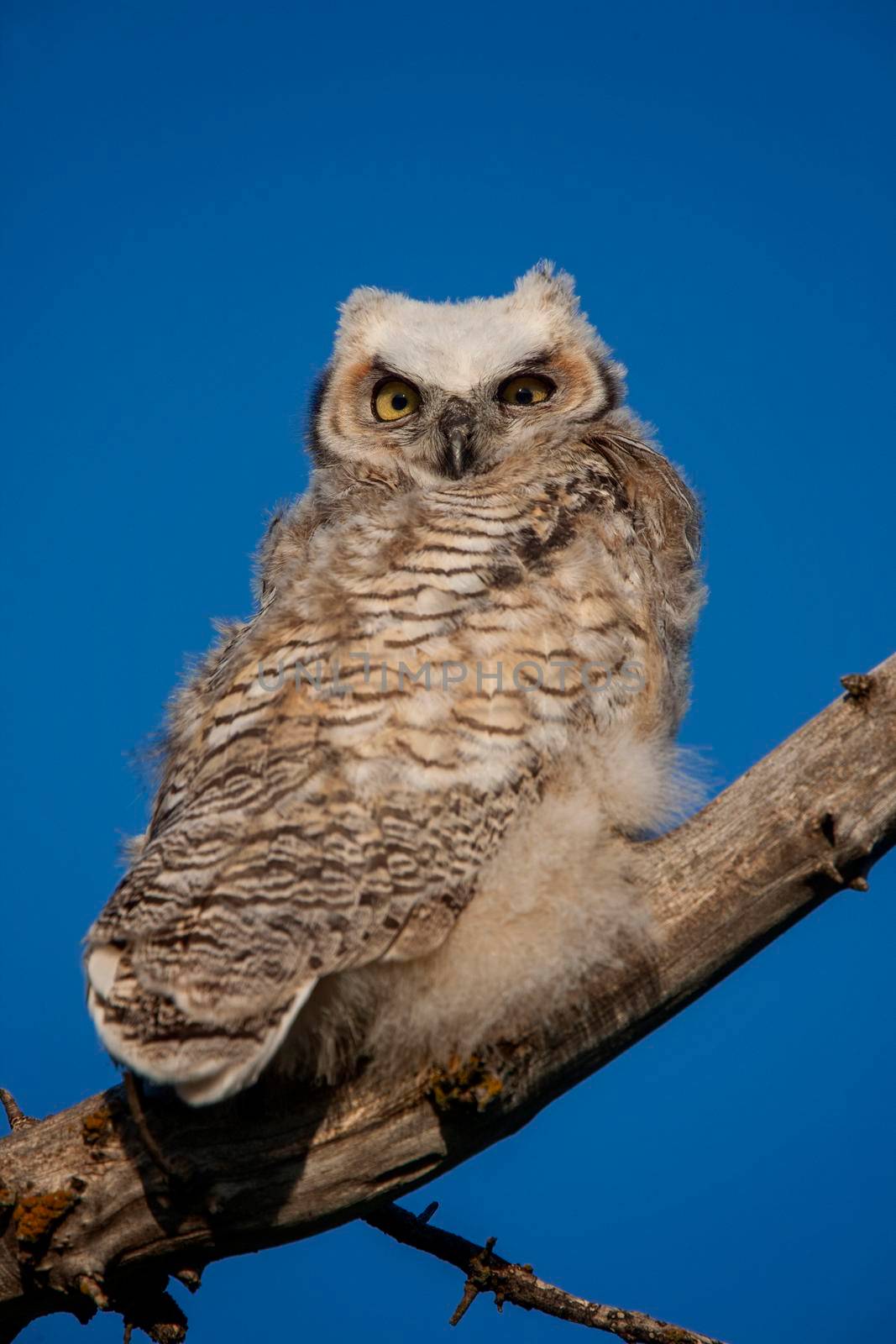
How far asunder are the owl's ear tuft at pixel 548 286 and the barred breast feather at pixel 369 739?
865 millimetres

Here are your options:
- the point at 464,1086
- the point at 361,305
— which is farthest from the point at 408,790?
the point at 361,305

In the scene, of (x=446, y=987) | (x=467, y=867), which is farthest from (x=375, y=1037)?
(x=467, y=867)

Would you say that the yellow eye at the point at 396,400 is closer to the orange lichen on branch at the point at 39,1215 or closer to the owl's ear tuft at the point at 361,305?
the owl's ear tuft at the point at 361,305

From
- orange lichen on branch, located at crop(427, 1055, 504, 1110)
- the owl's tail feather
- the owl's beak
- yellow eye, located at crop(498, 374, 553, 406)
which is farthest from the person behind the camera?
yellow eye, located at crop(498, 374, 553, 406)

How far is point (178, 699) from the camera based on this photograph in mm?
2236

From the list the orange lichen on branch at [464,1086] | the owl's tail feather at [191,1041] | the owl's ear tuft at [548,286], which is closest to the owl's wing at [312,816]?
the owl's tail feather at [191,1041]

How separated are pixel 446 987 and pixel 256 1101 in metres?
0.31

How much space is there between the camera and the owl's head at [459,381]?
2.48 metres

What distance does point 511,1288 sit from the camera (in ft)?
5.96

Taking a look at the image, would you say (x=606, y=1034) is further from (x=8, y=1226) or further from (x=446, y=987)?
(x=8, y=1226)

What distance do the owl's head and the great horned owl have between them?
1.14 feet

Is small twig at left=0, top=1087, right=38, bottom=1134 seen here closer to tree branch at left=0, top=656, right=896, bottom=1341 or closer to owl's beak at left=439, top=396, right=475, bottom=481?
tree branch at left=0, top=656, right=896, bottom=1341

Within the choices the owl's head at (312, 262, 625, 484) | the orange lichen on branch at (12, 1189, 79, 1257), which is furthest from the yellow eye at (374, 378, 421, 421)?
the orange lichen on branch at (12, 1189, 79, 1257)

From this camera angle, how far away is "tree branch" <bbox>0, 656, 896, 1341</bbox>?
1.61 metres
